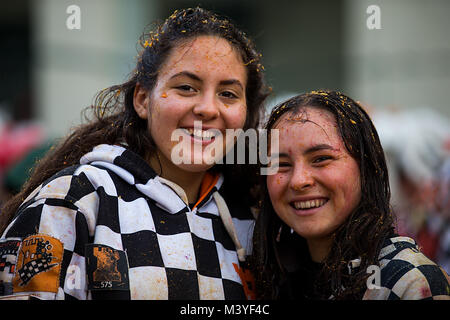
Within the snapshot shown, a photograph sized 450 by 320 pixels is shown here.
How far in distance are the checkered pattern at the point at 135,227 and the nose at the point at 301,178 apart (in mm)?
396

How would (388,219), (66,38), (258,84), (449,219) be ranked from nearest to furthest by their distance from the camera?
(388,219), (258,84), (449,219), (66,38)

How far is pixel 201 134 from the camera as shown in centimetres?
219

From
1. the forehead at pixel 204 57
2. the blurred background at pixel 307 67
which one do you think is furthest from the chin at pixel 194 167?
the blurred background at pixel 307 67

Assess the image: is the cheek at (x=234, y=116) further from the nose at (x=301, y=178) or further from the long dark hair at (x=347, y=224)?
the nose at (x=301, y=178)

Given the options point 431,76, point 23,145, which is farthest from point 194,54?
point 431,76

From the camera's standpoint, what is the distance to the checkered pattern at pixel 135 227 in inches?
71.6

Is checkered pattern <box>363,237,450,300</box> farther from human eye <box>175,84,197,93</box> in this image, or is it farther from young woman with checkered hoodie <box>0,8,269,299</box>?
human eye <box>175,84,197,93</box>

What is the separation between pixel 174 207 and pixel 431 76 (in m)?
7.94

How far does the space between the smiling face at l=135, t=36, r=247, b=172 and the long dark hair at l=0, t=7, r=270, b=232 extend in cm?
5

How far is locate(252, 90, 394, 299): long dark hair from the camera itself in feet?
6.48

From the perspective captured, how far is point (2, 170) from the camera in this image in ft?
16.3

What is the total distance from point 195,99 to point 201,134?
0.14m

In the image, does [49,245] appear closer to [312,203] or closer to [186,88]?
[186,88]
